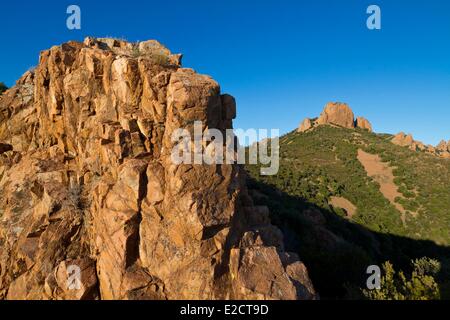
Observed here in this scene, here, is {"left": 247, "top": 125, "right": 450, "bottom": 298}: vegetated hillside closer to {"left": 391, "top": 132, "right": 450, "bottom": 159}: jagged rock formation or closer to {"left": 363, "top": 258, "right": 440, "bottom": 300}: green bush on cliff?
{"left": 363, "top": 258, "right": 440, "bottom": 300}: green bush on cliff

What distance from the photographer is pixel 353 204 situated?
44969mm

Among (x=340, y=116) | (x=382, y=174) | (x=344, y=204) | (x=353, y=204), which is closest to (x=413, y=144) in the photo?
(x=340, y=116)

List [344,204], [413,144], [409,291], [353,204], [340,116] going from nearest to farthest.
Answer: [409,291]
[344,204]
[353,204]
[413,144]
[340,116]

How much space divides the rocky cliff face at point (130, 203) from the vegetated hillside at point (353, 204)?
31.3 ft

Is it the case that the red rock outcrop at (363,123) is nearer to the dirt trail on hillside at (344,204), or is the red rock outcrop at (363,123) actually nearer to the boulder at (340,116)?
the boulder at (340,116)

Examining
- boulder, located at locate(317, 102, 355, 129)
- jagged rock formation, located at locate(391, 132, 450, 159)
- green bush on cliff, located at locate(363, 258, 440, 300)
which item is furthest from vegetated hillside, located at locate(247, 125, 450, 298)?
boulder, located at locate(317, 102, 355, 129)

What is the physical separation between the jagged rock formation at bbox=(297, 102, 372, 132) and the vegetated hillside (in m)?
6.49

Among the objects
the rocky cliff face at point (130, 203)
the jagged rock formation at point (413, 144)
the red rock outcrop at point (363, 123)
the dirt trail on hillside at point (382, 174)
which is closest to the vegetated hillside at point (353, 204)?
the dirt trail on hillside at point (382, 174)

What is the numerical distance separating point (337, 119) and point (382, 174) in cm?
2622

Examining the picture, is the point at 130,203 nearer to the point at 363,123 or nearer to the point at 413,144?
the point at 413,144

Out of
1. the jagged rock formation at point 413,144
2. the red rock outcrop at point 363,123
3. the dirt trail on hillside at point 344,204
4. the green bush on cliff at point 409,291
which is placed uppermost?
the red rock outcrop at point 363,123

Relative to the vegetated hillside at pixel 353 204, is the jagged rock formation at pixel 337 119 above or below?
above

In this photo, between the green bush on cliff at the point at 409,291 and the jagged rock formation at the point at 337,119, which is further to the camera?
the jagged rock formation at the point at 337,119

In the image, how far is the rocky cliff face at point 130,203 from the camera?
32.2ft
